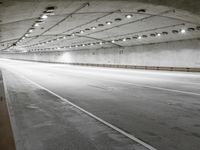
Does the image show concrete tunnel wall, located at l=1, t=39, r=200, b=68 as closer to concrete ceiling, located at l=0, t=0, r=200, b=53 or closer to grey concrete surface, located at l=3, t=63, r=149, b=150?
concrete ceiling, located at l=0, t=0, r=200, b=53

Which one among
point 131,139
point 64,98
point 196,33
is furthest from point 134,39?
point 131,139

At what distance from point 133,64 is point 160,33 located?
11925 millimetres

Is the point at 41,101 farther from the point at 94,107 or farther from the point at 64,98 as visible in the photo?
the point at 94,107

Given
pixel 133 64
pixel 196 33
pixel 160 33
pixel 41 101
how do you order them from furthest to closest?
pixel 133 64 → pixel 160 33 → pixel 196 33 → pixel 41 101

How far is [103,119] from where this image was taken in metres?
8.13

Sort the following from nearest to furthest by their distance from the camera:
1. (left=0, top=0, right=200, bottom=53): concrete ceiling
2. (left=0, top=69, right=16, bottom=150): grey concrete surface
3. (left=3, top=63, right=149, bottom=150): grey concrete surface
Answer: (left=0, top=69, right=16, bottom=150): grey concrete surface → (left=3, top=63, right=149, bottom=150): grey concrete surface → (left=0, top=0, right=200, bottom=53): concrete ceiling

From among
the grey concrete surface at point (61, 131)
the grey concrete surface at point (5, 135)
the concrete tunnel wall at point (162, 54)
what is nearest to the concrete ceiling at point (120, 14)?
the concrete tunnel wall at point (162, 54)

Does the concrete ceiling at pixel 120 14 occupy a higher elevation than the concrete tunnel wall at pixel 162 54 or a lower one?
higher

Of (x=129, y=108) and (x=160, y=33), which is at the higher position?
(x=160, y=33)

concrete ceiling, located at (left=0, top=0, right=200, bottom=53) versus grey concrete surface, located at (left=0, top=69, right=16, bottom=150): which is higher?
concrete ceiling, located at (left=0, top=0, right=200, bottom=53)

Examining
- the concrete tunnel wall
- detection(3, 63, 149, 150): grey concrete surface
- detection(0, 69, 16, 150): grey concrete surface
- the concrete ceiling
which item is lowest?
detection(3, 63, 149, 150): grey concrete surface

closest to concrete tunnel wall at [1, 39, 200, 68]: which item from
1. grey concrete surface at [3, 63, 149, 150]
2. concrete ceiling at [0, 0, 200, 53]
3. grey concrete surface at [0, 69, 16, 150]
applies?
concrete ceiling at [0, 0, 200, 53]

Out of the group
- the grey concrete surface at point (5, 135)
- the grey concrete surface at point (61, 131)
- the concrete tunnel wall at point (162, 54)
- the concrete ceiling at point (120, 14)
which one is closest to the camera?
the grey concrete surface at point (5, 135)

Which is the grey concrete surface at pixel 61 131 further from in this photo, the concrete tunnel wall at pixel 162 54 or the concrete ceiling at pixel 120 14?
the concrete tunnel wall at pixel 162 54
